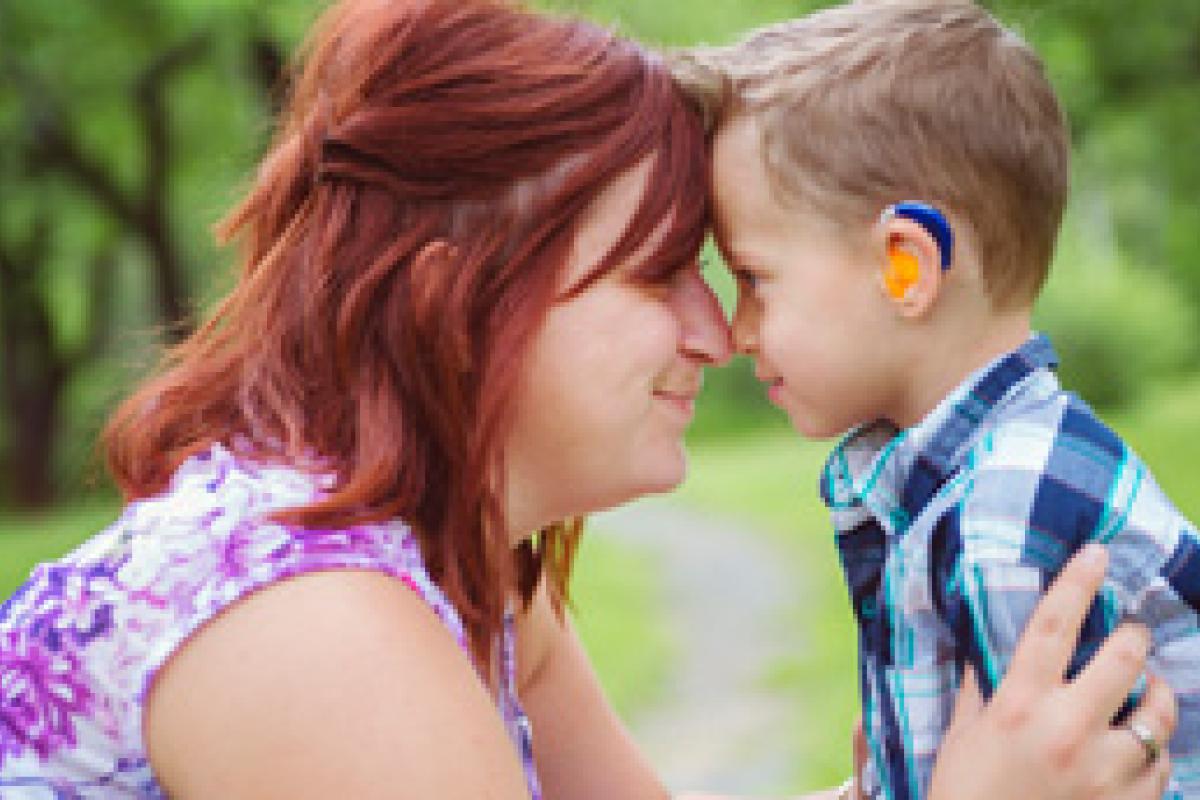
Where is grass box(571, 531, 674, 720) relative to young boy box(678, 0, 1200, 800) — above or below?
below

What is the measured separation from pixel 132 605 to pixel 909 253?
40.8 inches

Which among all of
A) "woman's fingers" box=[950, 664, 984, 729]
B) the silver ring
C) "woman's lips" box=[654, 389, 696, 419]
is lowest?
the silver ring

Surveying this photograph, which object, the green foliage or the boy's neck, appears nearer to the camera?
the boy's neck

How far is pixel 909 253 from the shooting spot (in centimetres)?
220

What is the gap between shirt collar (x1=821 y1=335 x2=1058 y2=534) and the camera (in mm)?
2191

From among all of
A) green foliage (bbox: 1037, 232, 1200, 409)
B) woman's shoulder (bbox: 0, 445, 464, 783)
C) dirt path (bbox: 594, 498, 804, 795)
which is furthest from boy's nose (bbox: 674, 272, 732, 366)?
green foliage (bbox: 1037, 232, 1200, 409)

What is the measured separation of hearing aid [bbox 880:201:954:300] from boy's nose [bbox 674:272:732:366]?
0.24m

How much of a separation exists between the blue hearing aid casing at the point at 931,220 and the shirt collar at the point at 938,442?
0.54 ft

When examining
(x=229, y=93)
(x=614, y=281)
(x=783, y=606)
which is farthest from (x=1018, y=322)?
(x=229, y=93)

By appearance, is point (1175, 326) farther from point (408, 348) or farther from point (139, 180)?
point (408, 348)

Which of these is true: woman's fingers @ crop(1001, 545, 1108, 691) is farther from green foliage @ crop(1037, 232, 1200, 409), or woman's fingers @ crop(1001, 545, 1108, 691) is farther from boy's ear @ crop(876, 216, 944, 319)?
green foliage @ crop(1037, 232, 1200, 409)

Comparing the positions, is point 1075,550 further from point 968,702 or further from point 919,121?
point 919,121

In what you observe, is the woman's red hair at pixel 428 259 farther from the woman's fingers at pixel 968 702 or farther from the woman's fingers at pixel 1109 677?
the woman's fingers at pixel 1109 677

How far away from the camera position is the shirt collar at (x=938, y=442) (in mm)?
2191
